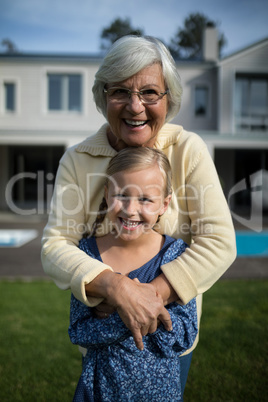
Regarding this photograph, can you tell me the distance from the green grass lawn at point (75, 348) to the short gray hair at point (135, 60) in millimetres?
2688

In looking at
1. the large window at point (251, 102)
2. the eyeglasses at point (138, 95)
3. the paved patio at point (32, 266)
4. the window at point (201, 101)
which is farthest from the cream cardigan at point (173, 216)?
the large window at point (251, 102)

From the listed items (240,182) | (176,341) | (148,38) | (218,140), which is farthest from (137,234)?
(240,182)

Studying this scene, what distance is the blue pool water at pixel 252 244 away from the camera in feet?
29.2

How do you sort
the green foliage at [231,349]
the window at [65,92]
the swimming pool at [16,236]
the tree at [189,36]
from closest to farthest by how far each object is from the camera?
the green foliage at [231,349]
the swimming pool at [16,236]
the window at [65,92]
the tree at [189,36]

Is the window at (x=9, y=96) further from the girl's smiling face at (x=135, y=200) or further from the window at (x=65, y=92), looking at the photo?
the girl's smiling face at (x=135, y=200)

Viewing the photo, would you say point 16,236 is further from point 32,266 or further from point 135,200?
point 135,200

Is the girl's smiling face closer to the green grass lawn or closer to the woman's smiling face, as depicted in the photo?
the woman's smiling face

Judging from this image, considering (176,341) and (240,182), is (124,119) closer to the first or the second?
(176,341)

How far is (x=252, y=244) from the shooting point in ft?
33.5

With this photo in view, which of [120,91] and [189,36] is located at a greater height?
[189,36]

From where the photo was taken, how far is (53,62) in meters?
17.0

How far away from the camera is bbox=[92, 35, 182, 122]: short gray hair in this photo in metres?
1.47

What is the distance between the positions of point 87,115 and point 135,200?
16496 millimetres

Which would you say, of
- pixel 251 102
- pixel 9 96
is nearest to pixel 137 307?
pixel 9 96
